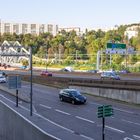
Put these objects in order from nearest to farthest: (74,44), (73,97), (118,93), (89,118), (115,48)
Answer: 1. (89,118)
2. (73,97)
3. (118,93)
4. (115,48)
5. (74,44)

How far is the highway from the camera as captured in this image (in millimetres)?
24958

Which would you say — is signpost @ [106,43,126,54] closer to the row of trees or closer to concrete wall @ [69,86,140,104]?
concrete wall @ [69,86,140,104]

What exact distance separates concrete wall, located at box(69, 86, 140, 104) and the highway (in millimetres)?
768

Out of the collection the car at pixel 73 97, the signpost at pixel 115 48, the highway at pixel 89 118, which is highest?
the signpost at pixel 115 48

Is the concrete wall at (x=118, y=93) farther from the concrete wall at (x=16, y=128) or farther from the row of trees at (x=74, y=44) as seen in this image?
the row of trees at (x=74, y=44)

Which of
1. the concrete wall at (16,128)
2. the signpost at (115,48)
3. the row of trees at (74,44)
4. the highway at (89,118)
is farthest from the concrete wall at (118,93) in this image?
the row of trees at (74,44)

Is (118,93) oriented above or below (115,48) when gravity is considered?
below

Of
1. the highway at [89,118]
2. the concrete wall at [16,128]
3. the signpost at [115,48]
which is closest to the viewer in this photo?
the concrete wall at [16,128]

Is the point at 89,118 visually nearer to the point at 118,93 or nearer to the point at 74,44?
the point at 118,93

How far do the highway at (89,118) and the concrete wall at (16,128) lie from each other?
1.75 meters

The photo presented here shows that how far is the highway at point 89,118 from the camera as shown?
81.9 ft

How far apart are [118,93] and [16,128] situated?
14671 mm

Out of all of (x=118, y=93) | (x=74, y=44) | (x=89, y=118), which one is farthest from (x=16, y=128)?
(x=74, y=44)

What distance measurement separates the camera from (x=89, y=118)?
101ft
